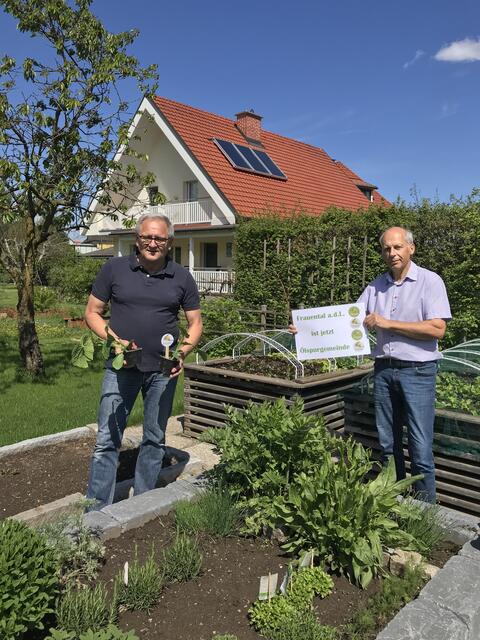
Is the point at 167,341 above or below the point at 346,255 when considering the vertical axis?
below

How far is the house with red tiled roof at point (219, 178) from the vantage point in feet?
54.0

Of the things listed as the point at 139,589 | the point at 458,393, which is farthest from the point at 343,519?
the point at 458,393

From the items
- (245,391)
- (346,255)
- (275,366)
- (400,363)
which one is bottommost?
(245,391)

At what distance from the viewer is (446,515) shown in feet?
8.85

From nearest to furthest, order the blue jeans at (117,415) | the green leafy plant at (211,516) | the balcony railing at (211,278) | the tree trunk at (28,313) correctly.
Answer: the green leafy plant at (211,516) < the blue jeans at (117,415) < the tree trunk at (28,313) < the balcony railing at (211,278)

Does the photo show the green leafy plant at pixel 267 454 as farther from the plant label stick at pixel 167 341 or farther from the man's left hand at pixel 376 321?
the man's left hand at pixel 376 321

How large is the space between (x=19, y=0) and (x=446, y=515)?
25.6 ft

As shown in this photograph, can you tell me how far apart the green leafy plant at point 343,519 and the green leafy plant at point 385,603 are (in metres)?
0.09

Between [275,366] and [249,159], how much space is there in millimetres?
14288

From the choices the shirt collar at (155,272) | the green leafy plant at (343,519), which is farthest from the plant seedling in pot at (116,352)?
the green leafy plant at (343,519)

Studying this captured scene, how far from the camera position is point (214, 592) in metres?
2.16

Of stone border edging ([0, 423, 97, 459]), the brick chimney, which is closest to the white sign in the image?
stone border edging ([0, 423, 97, 459])

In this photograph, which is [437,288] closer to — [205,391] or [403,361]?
[403,361]

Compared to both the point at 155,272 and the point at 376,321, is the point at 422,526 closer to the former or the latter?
the point at 376,321
